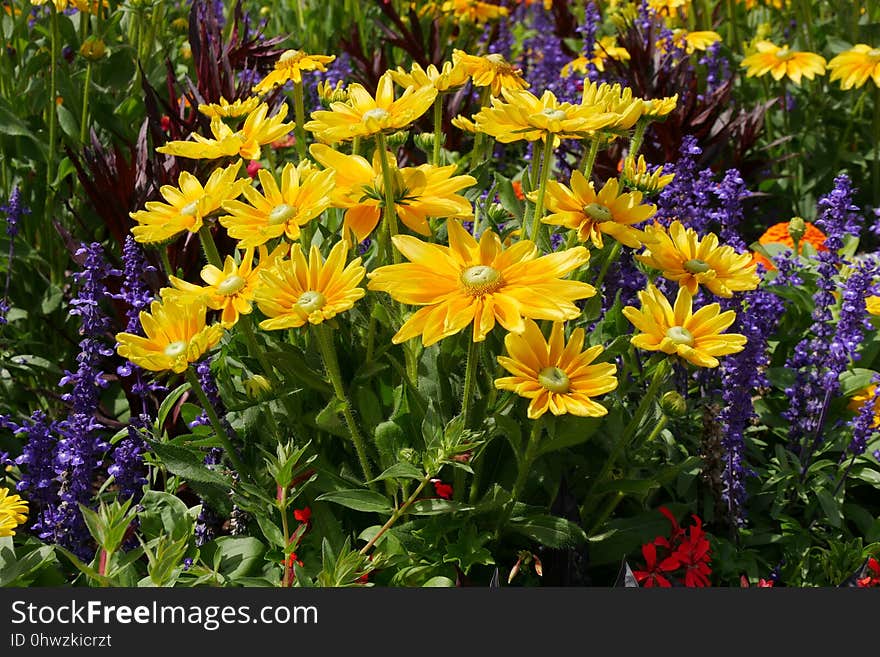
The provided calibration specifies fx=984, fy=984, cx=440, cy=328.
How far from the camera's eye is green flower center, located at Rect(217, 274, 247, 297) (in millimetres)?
1512

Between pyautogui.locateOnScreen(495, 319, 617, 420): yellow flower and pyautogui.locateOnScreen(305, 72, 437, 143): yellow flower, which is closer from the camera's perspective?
pyautogui.locateOnScreen(495, 319, 617, 420): yellow flower

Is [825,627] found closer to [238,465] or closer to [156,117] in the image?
[238,465]

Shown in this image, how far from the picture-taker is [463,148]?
380cm

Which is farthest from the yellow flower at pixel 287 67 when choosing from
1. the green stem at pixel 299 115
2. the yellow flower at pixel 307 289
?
the yellow flower at pixel 307 289

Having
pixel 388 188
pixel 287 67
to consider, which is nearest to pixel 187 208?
pixel 388 188

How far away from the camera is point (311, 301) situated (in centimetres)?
140

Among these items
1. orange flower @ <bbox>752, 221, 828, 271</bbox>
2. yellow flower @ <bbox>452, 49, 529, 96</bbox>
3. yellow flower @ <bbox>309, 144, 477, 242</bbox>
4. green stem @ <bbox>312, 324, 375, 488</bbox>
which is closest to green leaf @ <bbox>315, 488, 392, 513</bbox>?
green stem @ <bbox>312, 324, 375, 488</bbox>

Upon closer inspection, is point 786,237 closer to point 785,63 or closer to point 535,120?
point 785,63

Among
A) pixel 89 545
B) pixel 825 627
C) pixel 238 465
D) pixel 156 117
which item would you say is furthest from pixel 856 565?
pixel 156 117

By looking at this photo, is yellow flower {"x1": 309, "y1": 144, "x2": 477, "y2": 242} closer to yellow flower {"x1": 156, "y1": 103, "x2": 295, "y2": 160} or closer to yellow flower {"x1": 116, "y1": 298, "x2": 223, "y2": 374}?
yellow flower {"x1": 156, "y1": 103, "x2": 295, "y2": 160}

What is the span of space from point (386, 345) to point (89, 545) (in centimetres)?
84

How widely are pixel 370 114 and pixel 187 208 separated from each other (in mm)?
326

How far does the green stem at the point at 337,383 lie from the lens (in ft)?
4.93

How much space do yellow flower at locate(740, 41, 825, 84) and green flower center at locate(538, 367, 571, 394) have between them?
2.47 meters
